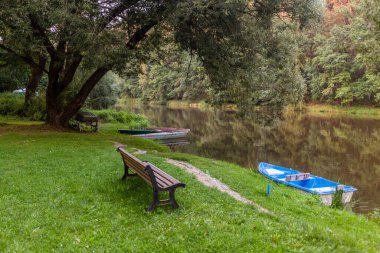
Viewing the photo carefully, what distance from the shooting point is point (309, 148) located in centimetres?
2586

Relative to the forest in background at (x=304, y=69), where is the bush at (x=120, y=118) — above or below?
below

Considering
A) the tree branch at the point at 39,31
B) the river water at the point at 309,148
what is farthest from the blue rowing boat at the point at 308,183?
the tree branch at the point at 39,31

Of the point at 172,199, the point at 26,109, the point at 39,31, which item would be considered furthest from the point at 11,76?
the point at 172,199

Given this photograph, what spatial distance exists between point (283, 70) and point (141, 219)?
1167cm

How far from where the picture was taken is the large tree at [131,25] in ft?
39.9

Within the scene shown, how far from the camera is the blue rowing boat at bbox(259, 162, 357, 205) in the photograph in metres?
12.0

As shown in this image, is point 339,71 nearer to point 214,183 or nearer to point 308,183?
point 308,183

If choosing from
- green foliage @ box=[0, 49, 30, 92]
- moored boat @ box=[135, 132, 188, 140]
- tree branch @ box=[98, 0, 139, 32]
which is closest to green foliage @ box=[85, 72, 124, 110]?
green foliage @ box=[0, 49, 30, 92]

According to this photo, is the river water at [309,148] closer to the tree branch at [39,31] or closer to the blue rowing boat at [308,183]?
the blue rowing boat at [308,183]

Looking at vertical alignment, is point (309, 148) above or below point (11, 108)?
below

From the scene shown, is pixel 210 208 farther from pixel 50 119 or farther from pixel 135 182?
pixel 50 119

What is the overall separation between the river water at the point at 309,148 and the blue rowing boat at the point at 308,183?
739mm

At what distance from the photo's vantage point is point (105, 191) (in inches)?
309

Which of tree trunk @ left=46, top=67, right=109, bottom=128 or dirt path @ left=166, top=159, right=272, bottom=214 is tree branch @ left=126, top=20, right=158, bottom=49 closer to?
tree trunk @ left=46, top=67, right=109, bottom=128
